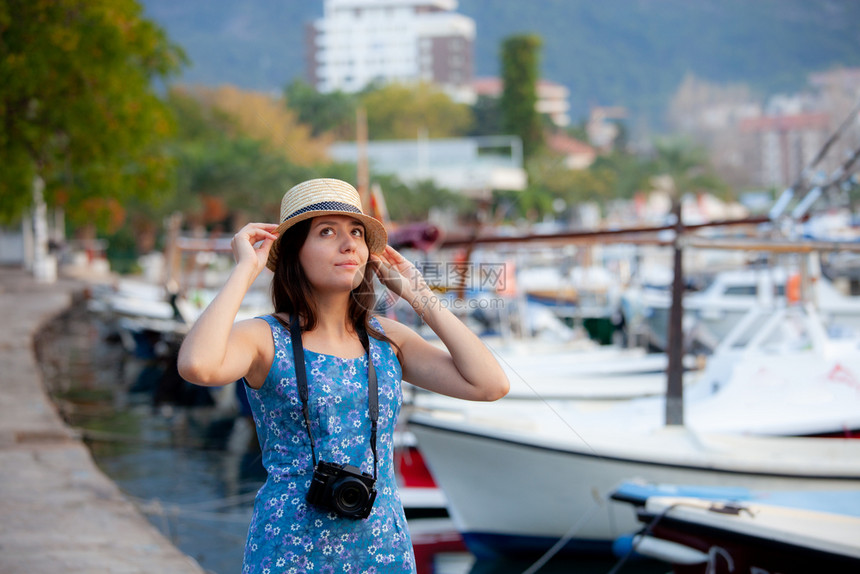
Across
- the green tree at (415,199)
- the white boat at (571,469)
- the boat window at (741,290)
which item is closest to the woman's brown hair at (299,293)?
the white boat at (571,469)

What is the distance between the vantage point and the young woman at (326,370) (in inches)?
81.0

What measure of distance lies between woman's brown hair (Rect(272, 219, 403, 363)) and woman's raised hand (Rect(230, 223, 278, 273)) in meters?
0.05

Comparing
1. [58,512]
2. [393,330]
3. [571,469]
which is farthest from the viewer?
[571,469]

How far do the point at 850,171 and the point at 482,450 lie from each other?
5.74 m

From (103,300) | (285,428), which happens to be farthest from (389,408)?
(103,300)

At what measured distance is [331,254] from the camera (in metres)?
2.21

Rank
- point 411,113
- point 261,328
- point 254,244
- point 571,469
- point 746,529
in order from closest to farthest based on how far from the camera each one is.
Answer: point 261,328 < point 254,244 < point 746,529 < point 571,469 < point 411,113

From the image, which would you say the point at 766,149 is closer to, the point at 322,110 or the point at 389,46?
the point at 322,110

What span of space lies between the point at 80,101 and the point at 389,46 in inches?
6811

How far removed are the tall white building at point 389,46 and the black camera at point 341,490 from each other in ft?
582

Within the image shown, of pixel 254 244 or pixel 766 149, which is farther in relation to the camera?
pixel 766 149

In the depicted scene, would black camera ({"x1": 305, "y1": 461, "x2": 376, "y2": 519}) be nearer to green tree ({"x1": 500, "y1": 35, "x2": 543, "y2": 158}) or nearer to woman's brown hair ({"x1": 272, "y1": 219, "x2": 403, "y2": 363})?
woman's brown hair ({"x1": 272, "y1": 219, "x2": 403, "y2": 363})

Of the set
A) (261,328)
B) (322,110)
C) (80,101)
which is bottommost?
(261,328)

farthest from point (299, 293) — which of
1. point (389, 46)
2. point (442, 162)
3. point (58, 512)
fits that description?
point (389, 46)
